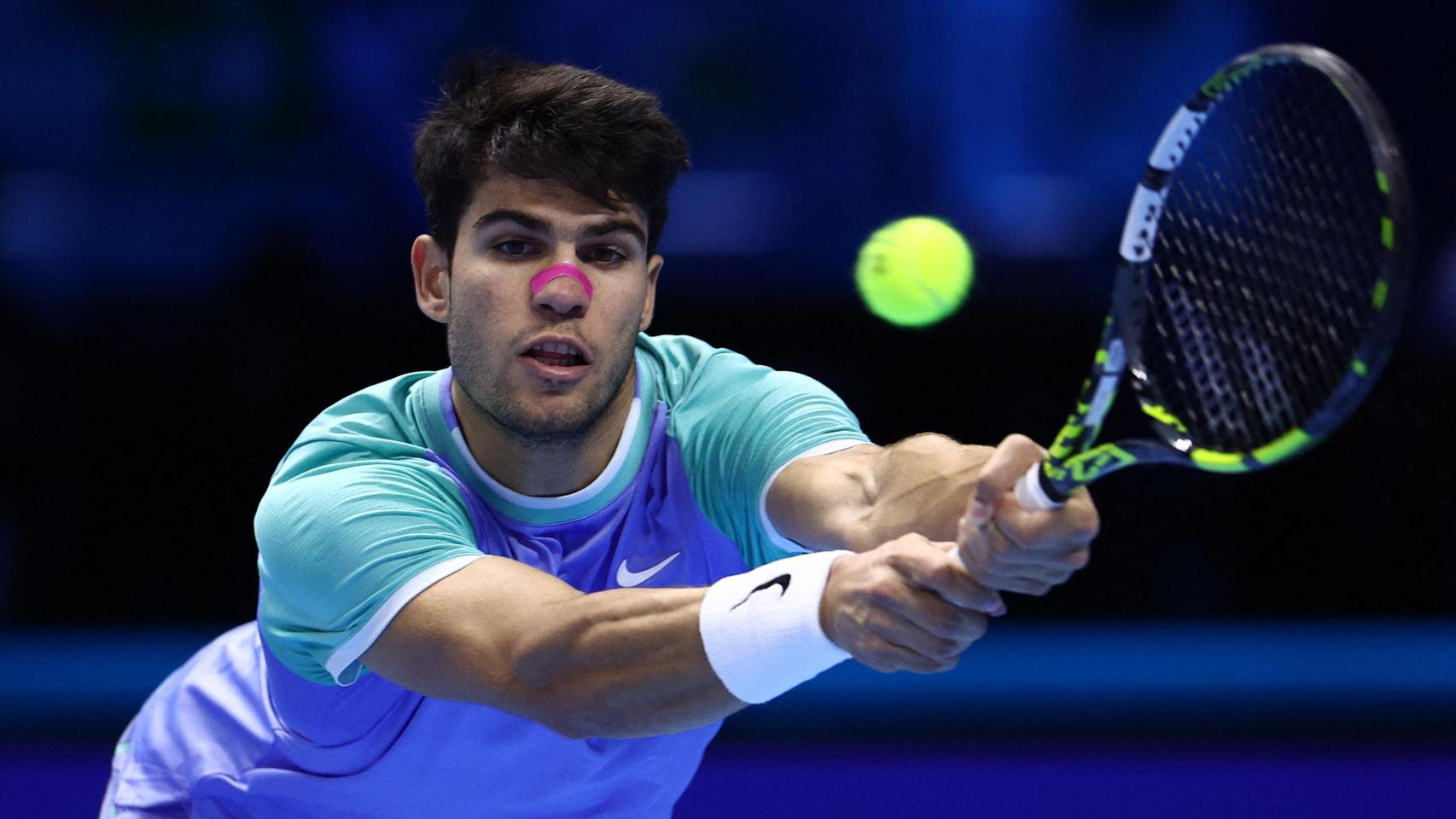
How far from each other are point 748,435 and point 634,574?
273 mm

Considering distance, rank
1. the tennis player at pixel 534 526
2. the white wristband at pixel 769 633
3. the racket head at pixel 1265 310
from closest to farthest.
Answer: the racket head at pixel 1265 310, the white wristband at pixel 769 633, the tennis player at pixel 534 526

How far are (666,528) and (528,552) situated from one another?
0.22 metres

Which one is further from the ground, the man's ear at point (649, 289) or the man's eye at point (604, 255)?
the man's eye at point (604, 255)

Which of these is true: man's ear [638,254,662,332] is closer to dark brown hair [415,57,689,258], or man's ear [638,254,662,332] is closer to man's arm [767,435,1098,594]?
dark brown hair [415,57,689,258]

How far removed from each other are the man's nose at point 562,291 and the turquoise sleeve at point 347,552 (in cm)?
31

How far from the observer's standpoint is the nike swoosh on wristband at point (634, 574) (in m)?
2.49

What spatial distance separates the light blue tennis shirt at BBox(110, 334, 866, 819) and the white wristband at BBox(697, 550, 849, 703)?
0.50 m

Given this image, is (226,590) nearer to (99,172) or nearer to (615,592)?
(99,172)

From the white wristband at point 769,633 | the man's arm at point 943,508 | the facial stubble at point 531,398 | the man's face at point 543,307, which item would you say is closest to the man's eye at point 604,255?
the man's face at point 543,307

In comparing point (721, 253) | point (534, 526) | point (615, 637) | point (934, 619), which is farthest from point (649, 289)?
point (721, 253)

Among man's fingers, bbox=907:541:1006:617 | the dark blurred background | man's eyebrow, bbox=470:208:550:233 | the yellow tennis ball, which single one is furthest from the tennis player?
the yellow tennis ball

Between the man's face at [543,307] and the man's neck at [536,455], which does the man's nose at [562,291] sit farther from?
the man's neck at [536,455]

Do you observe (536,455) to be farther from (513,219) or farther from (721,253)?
(721,253)

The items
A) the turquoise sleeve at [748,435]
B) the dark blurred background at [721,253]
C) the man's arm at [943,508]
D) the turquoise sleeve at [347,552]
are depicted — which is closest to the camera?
the man's arm at [943,508]
